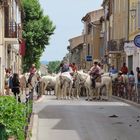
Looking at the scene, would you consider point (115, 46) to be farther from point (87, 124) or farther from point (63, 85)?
point (87, 124)

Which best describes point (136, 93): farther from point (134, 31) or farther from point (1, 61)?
point (134, 31)

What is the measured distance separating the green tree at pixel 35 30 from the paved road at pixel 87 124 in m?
43.2

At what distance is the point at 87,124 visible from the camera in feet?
61.9

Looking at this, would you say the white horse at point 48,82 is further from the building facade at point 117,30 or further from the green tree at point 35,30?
the green tree at point 35,30

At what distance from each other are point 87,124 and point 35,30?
5053 centimetres

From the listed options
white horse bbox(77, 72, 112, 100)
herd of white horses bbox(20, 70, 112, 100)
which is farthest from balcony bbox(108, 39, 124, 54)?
white horse bbox(77, 72, 112, 100)

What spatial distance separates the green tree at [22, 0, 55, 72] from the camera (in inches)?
2697

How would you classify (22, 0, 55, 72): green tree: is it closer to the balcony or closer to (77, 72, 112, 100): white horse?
the balcony

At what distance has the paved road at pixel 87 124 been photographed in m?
16.1

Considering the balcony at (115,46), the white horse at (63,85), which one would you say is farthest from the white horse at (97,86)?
the balcony at (115,46)

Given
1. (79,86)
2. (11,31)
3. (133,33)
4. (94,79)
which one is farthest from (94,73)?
(133,33)

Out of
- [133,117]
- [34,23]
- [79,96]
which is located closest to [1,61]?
[79,96]

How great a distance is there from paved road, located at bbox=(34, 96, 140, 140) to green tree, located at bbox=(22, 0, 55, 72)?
4324cm

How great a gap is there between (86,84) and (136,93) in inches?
163
